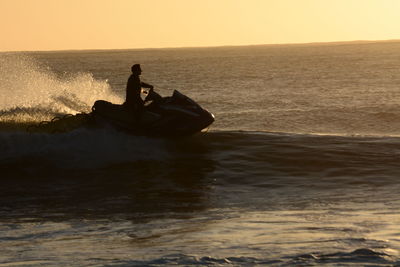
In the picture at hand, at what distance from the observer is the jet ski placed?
16.4m

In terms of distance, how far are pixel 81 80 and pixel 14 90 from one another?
200cm

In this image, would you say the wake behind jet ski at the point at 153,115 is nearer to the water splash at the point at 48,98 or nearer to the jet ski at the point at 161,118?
the jet ski at the point at 161,118

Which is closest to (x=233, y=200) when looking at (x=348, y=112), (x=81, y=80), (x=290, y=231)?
(x=290, y=231)

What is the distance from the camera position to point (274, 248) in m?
9.22

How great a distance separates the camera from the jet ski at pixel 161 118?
16406 mm

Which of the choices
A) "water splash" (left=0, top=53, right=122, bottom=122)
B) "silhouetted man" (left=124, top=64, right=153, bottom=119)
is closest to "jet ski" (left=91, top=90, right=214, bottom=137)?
"silhouetted man" (left=124, top=64, right=153, bottom=119)

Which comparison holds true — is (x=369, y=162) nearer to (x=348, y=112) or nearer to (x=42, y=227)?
(x=42, y=227)

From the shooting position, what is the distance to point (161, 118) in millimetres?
16438

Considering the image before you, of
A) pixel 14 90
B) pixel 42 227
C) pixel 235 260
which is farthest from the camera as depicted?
pixel 14 90

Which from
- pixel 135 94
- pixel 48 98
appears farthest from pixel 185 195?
pixel 48 98

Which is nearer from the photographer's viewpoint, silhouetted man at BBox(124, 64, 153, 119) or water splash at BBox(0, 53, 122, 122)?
silhouetted man at BBox(124, 64, 153, 119)

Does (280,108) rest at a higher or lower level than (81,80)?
lower

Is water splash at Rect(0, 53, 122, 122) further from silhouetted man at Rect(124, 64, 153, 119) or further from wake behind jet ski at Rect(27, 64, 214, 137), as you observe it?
silhouetted man at Rect(124, 64, 153, 119)

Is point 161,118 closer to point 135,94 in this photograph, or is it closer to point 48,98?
point 135,94
